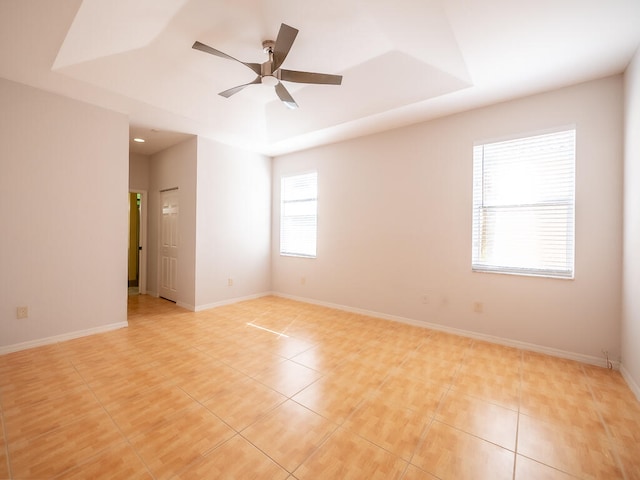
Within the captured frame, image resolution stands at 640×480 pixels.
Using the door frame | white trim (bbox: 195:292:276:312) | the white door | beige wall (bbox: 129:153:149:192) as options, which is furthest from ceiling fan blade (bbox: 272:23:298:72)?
the door frame

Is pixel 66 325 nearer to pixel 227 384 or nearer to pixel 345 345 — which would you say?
pixel 227 384

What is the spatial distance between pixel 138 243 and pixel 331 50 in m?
5.58

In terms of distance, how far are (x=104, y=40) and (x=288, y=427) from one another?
12.5 ft

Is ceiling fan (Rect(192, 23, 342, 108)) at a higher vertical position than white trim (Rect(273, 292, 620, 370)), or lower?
higher

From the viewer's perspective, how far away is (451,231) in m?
3.79

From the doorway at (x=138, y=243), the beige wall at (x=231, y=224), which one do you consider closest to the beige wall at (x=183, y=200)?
the beige wall at (x=231, y=224)

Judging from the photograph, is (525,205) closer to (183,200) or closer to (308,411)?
(308,411)

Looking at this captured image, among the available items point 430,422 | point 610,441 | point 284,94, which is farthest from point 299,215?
point 610,441

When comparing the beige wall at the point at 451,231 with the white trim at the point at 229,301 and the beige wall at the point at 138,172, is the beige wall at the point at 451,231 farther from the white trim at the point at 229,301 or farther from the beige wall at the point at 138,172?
the beige wall at the point at 138,172

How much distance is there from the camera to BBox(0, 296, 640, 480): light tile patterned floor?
1.61 metres

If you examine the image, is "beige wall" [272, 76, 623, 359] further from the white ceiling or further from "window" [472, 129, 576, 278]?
the white ceiling

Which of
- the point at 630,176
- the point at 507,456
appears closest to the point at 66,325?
the point at 507,456

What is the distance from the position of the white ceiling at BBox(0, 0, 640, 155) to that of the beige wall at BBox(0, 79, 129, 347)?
34cm

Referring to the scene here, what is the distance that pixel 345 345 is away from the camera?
3.35 m
